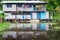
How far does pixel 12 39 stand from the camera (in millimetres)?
11688

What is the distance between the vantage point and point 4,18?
25.3 meters

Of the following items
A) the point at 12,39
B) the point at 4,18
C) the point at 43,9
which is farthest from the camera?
the point at 43,9

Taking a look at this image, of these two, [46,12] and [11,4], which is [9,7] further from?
[46,12]

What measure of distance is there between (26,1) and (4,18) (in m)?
4.08

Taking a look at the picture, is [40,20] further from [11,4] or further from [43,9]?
[11,4]

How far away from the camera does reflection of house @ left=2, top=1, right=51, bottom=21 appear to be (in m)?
26.3

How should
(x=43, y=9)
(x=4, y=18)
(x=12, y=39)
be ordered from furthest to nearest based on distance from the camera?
(x=43, y=9) < (x=4, y=18) < (x=12, y=39)

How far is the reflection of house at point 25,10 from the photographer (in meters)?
26.3

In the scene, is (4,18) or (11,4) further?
(11,4)

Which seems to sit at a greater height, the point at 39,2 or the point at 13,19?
the point at 39,2

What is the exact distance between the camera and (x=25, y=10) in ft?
88.1

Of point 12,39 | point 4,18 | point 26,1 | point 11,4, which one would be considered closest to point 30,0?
point 26,1

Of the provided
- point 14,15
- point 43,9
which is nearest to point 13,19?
point 14,15

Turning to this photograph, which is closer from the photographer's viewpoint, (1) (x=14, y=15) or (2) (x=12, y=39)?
(2) (x=12, y=39)
